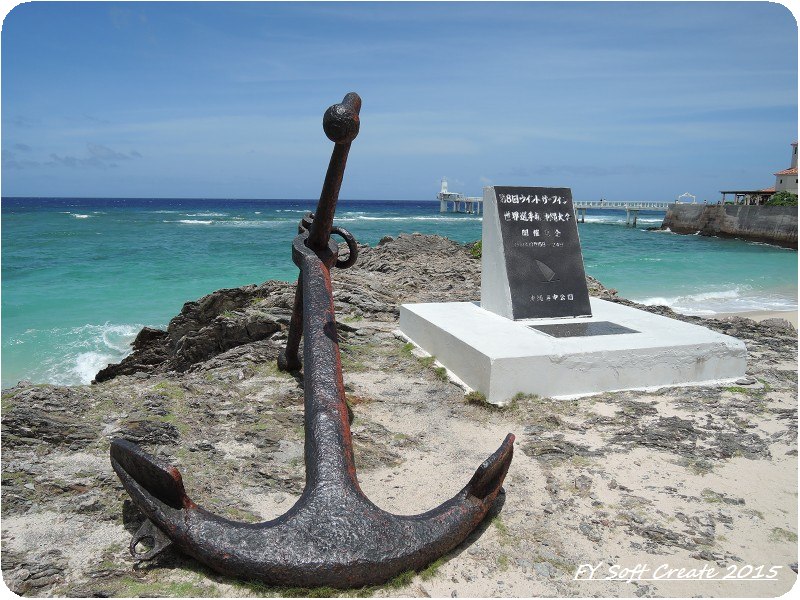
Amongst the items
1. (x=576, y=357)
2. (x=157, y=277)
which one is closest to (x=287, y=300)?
(x=576, y=357)

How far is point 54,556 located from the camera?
230 cm

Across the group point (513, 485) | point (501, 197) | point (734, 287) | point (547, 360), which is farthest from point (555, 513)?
point (734, 287)

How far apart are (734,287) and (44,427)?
55.0ft

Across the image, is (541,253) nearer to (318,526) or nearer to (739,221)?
(318,526)

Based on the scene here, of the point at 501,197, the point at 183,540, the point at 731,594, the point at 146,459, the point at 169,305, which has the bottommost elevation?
the point at 169,305

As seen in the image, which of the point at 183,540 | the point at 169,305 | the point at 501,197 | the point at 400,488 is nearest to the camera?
the point at 183,540

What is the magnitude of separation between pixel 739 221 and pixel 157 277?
3079 centimetres

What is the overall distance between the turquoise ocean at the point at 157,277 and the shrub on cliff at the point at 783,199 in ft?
10.7

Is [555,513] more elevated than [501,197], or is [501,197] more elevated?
[501,197]

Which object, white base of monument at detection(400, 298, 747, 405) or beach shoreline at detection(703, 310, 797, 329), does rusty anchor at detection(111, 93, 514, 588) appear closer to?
white base of monument at detection(400, 298, 747, 405)

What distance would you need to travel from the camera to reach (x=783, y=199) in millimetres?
32812

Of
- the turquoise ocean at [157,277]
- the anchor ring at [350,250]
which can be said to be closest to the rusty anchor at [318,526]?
the anchor ring at [350,250]

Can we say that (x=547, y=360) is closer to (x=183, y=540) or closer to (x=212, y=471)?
(x=212, y=471)

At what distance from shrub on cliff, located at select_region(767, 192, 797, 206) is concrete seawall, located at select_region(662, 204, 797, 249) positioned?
171cm
